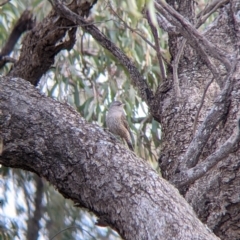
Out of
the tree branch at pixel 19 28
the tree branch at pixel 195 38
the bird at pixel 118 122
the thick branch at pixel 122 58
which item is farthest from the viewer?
the bird at pixel 118 122

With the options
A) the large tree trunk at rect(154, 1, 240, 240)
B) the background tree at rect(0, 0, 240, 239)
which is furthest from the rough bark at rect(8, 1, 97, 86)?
the large tree trunk at rect(154, 1, 240, 240)

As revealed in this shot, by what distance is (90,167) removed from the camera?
7.65ft

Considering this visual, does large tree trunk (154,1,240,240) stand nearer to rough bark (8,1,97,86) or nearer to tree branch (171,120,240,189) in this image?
tree branch (171,120,240,189)

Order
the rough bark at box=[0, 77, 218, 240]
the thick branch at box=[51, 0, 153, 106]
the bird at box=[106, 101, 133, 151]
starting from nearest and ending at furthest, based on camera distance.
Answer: the rough bark at box=[0, 77, 218, 240]
the thick branch at box=[51, 0, 153, 106]
the bird at box=[106, 101, 133, 151]

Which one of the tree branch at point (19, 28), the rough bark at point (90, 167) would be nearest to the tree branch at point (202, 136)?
the rough bark at point (90, 167)

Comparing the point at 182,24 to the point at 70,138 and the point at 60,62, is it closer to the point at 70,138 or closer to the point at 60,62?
the point at 70,138

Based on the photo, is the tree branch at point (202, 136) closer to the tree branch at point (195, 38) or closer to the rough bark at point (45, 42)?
the tree branch at point (195, 38)

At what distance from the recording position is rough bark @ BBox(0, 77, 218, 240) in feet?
7.15

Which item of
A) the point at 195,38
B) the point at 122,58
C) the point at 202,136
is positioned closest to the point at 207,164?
the point at 202,136

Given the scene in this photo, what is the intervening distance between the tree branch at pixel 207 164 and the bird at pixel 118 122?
1812 millimetres

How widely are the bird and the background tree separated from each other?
7 centimetres

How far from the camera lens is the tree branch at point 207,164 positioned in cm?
240

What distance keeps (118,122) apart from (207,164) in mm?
2086

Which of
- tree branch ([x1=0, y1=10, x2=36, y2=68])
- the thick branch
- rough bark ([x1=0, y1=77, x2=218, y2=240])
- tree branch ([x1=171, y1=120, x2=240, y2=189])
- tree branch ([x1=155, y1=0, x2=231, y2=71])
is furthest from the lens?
tree branch ([x1=0, y1=10, x2=36, y2=68])
